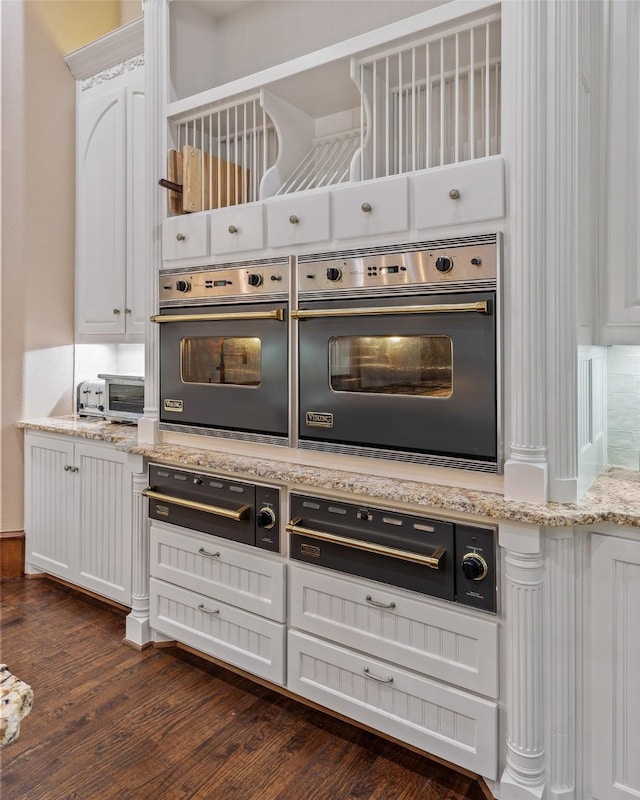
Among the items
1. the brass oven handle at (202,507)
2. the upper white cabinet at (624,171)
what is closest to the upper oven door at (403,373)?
the brass oven handle at (202,507)

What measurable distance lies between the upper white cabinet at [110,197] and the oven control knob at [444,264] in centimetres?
193

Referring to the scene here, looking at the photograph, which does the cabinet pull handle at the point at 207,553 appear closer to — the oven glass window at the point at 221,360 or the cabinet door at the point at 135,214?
the oven glass window at the point at 221,360

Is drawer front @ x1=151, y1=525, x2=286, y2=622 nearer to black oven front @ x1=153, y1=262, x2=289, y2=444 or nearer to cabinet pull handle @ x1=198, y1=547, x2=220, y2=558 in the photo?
cabinet pull handle @ x1=198, y1=547, x2=220, y2=558

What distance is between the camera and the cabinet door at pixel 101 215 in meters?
3.29

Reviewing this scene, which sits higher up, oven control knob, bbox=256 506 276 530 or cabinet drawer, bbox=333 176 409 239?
cabinet drawer, bbox=333 176 409 239

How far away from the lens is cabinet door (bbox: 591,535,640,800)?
1.51m

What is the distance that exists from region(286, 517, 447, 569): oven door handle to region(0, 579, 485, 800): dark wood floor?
69 cm

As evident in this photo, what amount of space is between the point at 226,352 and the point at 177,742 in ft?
4.80

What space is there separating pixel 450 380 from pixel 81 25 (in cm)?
355

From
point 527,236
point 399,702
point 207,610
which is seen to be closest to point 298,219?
point 527,236

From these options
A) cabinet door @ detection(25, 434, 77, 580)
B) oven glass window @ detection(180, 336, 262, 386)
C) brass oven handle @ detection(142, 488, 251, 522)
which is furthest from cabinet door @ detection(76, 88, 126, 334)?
brass oven handle @ detection(142, 488, 251, 522)

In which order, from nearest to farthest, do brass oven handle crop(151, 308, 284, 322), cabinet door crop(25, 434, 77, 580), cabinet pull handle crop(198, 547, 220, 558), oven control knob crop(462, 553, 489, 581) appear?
oven control knob crop(462, 553, 489, 581) → brass oven handle crop(151, 308, 284, 322) → cabinet pull handle crop(198, 547, 220, 558) → cabinet door crop(25, 434, 77, 580)

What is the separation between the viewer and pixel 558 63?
1570 millimetres

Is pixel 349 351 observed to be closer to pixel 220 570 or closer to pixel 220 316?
pixel 220 316
